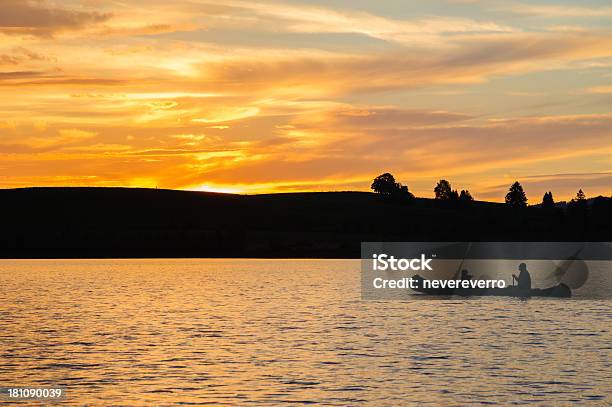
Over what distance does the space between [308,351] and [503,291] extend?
62366mm

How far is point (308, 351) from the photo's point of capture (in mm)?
57469

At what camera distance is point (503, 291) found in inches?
4547

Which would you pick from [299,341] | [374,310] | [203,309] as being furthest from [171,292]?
[299,341]

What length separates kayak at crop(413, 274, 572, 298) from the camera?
106312 mm

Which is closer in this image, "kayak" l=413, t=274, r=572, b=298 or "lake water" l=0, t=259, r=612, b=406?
"lake water" l=0, t=259, r=612, b=406

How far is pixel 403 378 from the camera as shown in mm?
47375

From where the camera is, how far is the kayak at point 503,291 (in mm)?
106312

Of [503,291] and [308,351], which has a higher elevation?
[503,291]

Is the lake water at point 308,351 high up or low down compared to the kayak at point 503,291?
down

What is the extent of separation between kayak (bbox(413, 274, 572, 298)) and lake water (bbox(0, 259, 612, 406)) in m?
2.26

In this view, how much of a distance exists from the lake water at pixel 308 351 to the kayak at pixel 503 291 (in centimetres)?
226

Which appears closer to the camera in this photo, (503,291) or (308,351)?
(308,351)

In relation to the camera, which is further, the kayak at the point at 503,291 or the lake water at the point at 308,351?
the kayak at the point at 503,291

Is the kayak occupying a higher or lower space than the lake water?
higher
